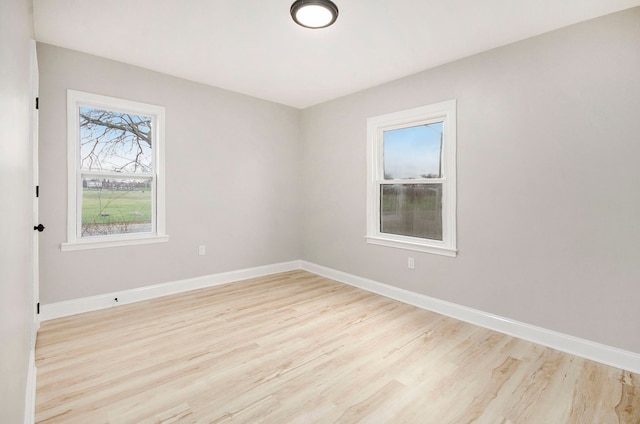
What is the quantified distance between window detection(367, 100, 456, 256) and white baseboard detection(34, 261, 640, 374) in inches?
22.8

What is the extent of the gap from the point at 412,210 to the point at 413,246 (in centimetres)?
44

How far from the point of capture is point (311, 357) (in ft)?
7.75

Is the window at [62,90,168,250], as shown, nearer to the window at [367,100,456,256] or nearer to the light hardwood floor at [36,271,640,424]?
the light hardwood floor at [36,271,640,424]

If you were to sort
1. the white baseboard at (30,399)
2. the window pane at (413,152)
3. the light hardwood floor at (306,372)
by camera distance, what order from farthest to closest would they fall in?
1. the window pane at (413,152)
2. the light hardwood floor at (306,372)
3. the white baseboard at (30,399)

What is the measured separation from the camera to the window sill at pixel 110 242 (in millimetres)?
3074

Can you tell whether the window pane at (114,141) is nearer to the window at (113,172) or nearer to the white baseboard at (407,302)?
the window at (113,172)

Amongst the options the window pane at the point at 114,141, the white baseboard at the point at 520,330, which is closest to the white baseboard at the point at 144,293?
the window pane at the point at 114,141

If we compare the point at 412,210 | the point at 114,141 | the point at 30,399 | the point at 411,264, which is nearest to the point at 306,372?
the point at 30,399

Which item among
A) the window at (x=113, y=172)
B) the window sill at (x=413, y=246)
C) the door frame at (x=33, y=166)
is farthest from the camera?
the window sill at (x=413, y=246)

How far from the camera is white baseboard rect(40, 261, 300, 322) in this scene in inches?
118

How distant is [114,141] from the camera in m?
3.42

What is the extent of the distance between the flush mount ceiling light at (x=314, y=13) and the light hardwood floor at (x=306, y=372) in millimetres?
2561

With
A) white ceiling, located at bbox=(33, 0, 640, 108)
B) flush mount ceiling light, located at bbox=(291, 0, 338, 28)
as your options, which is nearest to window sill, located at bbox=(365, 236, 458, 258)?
white ceiling, located at bbox=(33, 0, 640, 108)

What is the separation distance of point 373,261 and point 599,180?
91.9 inches
